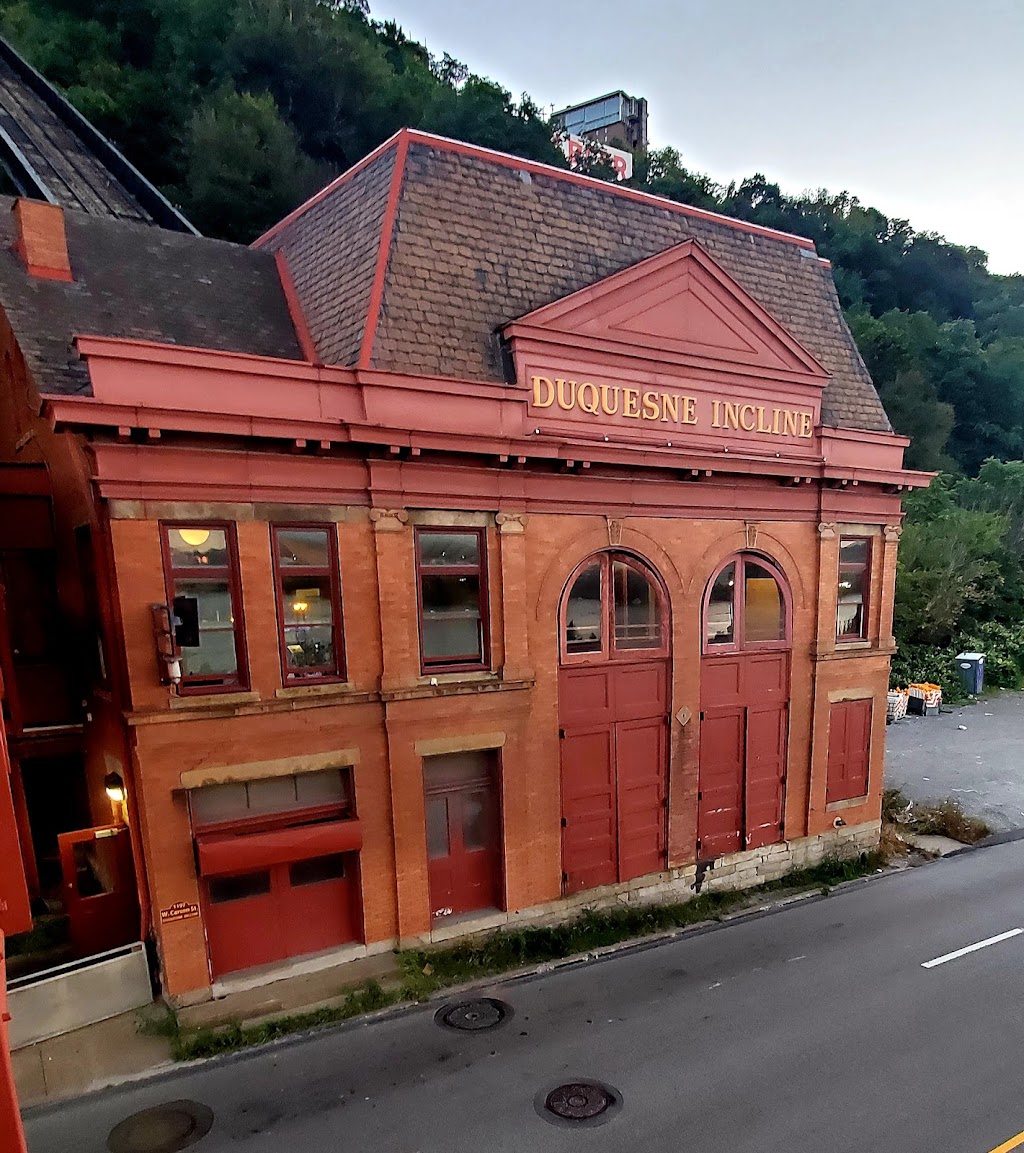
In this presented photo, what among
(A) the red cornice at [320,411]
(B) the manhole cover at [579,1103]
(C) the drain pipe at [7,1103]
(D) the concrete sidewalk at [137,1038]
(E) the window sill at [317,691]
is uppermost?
(A) the red cornice at [320,411]

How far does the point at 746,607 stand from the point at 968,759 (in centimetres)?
1380

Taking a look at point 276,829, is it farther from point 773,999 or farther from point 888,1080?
point 888,1080

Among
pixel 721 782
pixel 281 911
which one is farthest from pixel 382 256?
pixel 721 782

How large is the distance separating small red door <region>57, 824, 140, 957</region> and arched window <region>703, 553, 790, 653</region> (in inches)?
396

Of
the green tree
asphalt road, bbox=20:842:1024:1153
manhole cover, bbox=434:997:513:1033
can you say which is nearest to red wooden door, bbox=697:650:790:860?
asphalt road, bbox=20:842:1024:1153

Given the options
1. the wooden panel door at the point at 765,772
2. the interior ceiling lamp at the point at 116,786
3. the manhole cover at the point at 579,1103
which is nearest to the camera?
the manhole cover at the point at 579,1103

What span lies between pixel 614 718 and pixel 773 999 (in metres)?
4.57

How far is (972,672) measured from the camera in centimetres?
3083

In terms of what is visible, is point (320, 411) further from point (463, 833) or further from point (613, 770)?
point (613, 770)

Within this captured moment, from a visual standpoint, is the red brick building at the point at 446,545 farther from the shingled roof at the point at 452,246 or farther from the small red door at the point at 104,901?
the small red door at the point at 104,901

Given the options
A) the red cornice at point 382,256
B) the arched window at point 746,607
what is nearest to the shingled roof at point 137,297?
the red cornice at point 382,256

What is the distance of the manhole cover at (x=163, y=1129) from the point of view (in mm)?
7457

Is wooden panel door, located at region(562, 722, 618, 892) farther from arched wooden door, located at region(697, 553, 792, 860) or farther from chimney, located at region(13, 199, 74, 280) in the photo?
chimney, located at region(13, 199, 74, 280)

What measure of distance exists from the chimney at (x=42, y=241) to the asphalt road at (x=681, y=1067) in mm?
10954
